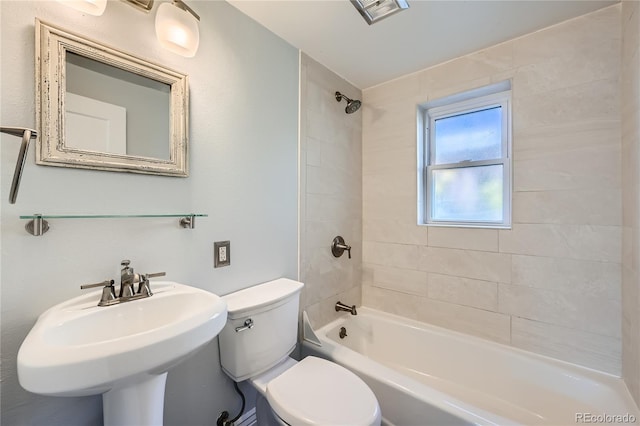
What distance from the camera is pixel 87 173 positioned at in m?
0.92

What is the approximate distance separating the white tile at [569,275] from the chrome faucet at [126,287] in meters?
1.98

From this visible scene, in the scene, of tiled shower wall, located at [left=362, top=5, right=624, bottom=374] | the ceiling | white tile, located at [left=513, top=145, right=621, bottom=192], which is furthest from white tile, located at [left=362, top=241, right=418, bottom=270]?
the ceiling

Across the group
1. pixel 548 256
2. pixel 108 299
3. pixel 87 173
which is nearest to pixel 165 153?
pixel 87 173

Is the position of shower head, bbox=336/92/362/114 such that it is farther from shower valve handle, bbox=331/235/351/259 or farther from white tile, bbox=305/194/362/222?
shower valve handle, bbox=331/235/351/259

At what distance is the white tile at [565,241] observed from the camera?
4.41ft

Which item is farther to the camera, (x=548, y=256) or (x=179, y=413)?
(x=548, y=256)

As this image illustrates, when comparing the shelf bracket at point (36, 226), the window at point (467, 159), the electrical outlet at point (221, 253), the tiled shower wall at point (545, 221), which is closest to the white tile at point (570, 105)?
the tiled shower wall at point (545, 221)

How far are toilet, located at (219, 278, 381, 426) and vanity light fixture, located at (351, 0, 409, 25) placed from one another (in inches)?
59.0

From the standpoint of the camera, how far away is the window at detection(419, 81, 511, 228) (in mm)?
1747

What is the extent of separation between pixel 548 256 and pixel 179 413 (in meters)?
2.10

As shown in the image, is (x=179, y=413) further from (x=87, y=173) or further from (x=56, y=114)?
(x=56, y=114)

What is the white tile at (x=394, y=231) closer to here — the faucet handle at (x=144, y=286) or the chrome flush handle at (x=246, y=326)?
the chrome flush handle at (x=246, y=326)

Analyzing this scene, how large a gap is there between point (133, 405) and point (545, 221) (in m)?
2.10

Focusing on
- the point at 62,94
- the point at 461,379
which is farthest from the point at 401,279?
the point at 62,94
